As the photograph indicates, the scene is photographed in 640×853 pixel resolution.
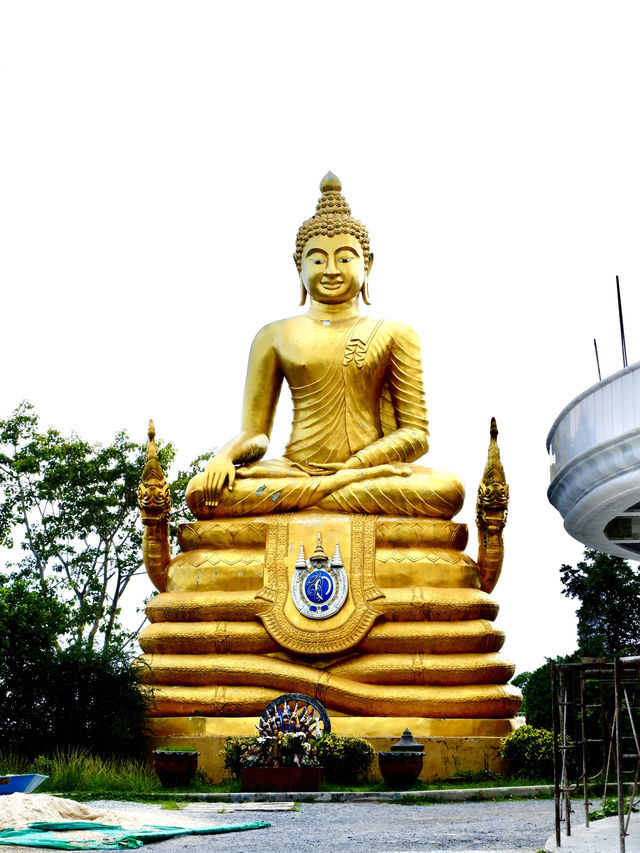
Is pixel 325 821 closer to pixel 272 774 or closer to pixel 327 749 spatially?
pixel 272 774

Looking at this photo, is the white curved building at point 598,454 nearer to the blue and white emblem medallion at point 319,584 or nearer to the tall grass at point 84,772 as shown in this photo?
the tall grass at point 84,772

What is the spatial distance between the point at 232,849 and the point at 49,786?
15.6 ft

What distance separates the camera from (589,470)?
9.04 m

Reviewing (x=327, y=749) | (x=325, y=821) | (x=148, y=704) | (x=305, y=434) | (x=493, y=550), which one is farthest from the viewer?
(x=305, y=434)

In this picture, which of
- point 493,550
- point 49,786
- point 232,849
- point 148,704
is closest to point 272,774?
point 49,786

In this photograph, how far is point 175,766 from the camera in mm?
14078

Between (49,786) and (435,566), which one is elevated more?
(435,566)

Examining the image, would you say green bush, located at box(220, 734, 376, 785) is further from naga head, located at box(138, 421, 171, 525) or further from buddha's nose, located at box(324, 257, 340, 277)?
buddha's nose, located at box(324, 257, 340, 277)

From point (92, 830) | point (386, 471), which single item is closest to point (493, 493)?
point (386, 471)

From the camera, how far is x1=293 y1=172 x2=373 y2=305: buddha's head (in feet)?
63.9

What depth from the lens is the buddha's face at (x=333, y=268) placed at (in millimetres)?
19453

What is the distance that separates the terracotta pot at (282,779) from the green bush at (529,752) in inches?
117

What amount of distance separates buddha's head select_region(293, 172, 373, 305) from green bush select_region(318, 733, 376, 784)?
7.33 m

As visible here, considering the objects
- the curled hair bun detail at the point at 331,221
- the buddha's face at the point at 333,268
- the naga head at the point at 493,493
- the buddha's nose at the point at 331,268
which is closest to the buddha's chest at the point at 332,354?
the buddha's face at the point at 333,268
